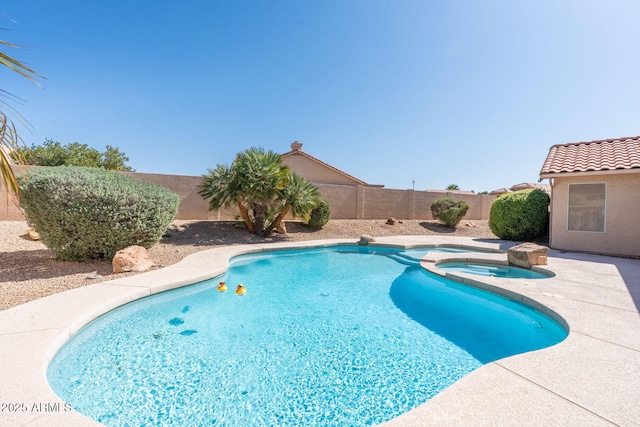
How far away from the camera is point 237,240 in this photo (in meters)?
10.6

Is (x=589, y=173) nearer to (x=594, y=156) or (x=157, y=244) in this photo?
(x=594, y=156)

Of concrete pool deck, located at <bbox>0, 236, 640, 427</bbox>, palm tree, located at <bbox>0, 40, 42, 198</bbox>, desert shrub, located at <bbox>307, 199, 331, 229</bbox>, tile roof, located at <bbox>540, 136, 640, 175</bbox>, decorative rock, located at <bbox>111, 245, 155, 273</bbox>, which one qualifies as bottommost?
concrete pool deck, located at <bbox>0, 236, 640, 427</bbox>

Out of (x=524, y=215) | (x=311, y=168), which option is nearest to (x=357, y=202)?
(x=311, y=168)

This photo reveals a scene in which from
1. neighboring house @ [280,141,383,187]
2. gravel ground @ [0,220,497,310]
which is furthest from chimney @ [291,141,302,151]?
gravel ground @ [0,220,497,310]

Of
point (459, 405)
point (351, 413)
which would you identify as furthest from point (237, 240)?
point (459, 405)

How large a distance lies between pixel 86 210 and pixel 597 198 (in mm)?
14179

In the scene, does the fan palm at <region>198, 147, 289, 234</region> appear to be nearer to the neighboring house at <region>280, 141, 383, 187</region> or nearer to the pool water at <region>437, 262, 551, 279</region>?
the pool water at <region>437, 262, 551, 279</region>

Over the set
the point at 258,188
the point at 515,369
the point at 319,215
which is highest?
the point at 258,188

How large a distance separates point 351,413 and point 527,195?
12.3 m

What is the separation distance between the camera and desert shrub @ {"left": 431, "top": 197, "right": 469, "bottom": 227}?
1574 centimetres

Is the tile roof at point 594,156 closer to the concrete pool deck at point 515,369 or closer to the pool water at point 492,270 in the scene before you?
the pool water at point 492,270

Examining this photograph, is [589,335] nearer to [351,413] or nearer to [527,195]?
[351,413]

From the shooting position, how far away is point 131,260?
5574mm

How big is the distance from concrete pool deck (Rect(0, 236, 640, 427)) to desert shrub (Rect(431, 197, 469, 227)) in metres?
11.4
